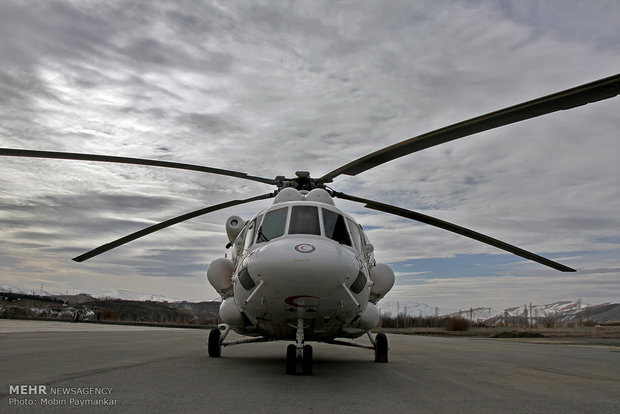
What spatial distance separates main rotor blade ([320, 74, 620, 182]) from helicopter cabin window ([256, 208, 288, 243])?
2.15m

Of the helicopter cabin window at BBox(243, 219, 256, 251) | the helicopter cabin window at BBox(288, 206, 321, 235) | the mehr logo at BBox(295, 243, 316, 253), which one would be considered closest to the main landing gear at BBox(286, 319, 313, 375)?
the mehr logo at BBox(295, 243, 316, 253)

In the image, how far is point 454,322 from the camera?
55.5 metres

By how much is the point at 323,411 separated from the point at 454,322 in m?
55.2

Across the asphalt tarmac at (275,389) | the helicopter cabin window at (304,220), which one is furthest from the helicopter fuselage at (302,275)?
the asphalt tarmac at (275,389)

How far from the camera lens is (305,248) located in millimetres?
6531

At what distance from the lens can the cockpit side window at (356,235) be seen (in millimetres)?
8422

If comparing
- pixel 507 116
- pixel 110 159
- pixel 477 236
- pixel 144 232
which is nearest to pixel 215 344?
pixel 144 232

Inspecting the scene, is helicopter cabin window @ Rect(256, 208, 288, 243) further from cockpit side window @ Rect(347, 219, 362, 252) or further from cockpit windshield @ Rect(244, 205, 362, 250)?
cockpit side window @ Rect(347, 219, 362, 252)

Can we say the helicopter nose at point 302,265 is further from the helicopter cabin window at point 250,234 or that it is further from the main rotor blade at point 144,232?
the main rotor blade at point 144,232

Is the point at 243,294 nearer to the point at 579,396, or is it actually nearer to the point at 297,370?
the point at 297,370

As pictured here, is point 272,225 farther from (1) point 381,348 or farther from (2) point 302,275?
(1) point 381,348

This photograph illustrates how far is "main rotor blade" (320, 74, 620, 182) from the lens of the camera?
5512 millimetres

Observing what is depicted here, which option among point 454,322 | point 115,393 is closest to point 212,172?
point 115,393

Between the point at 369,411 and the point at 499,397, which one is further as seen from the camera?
the point at 499,397
